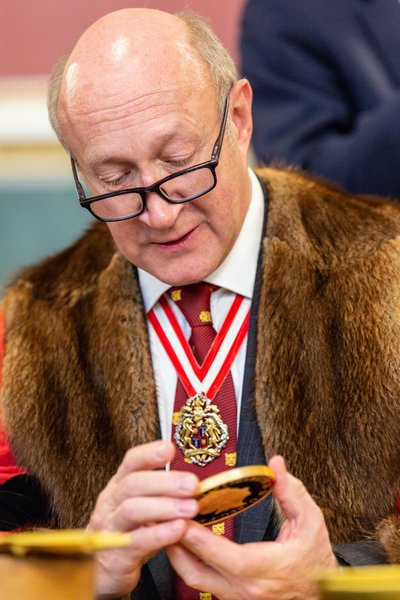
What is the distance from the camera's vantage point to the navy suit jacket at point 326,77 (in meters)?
2.62

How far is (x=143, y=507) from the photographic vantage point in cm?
145

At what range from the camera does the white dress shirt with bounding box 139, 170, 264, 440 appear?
1989 millimetres

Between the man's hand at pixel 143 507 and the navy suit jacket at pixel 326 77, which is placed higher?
the navy suit jacket at pixel 326 77

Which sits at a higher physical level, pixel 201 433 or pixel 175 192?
pixel 175 192

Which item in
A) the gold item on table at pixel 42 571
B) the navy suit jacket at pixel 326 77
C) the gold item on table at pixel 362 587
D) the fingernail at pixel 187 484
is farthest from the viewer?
the navy suit jacket at pixel 326 77

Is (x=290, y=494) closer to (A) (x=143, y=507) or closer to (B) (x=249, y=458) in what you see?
(A) (x=143, y=507)

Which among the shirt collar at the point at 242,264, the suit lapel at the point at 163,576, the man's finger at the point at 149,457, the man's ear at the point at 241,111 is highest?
the man's ear at the point at 241,111

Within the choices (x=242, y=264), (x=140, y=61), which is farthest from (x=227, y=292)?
(x=140, y=61)

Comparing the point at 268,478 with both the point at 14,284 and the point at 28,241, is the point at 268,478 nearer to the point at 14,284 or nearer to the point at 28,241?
the point at 14,284

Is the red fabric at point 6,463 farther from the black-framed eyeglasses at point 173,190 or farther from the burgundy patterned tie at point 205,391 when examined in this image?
the black-framed eyeglasses at point 173,190

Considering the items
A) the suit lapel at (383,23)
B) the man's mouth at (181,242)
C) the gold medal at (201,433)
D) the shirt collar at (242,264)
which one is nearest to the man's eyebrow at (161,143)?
the man's mouth at (181,242)

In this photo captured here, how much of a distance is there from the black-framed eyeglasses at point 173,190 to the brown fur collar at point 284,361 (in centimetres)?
24

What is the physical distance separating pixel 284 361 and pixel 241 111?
1.55ft

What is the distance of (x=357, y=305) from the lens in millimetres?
1903
